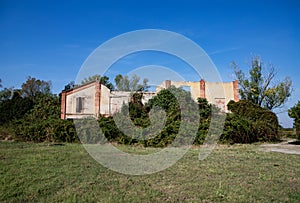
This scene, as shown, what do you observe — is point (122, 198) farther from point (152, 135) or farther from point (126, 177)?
point (152, 135)

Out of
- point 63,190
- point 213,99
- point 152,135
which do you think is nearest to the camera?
point 63,190

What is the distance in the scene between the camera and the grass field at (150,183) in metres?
3.60

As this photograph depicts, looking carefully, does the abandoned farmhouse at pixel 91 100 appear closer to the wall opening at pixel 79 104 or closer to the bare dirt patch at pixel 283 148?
the wall opening at pixel 79 104

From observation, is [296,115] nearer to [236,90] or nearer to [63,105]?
[236,90]

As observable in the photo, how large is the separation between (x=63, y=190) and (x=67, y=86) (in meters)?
39.0

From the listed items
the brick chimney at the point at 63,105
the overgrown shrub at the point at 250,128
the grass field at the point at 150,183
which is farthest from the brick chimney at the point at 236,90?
the grass field at the point at 150,183

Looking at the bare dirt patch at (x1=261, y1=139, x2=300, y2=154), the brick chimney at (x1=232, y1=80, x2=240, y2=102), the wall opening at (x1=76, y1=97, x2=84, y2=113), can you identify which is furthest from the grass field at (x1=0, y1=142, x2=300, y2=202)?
the brick chimney at (x1=232, y1=80, x2=240, y2=102)

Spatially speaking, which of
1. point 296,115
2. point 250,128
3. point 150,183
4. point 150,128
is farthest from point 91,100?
point 150,183

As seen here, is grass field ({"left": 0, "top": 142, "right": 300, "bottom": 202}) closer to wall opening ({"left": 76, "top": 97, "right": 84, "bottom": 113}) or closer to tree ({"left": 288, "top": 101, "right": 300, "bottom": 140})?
tree ({"left": 288, "top": 101, "right": 300, "bottom": 140})

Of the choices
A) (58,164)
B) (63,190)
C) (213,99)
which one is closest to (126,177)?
(63,190)

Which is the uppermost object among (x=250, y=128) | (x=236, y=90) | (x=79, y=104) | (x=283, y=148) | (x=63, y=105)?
(x=236, y=90)

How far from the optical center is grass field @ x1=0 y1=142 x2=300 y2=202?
3.60 metres

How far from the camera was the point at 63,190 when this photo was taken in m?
3.89

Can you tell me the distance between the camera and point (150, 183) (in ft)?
14.5
